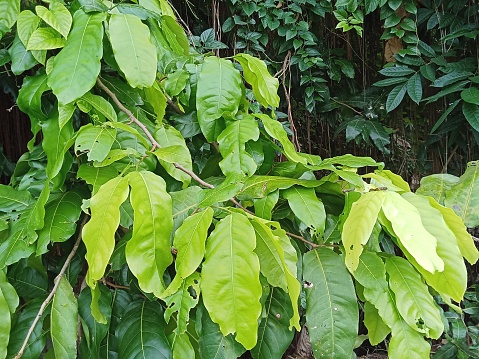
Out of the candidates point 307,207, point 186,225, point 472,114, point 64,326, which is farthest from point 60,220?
point 472,114

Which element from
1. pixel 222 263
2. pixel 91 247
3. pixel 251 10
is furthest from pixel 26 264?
pixel 251 10

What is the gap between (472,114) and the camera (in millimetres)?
1548

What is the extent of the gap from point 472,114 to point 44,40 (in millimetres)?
1423

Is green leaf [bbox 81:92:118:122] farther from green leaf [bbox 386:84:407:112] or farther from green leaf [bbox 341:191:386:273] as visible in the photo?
green leaf [bbox 386:84:407:112]

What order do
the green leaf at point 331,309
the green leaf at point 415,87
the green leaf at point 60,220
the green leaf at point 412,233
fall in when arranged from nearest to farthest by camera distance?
the green leaf at point 412,233 < the green leaf at point 331,309 < the green leaf at point 60,220 < the green leaf at point 415,87

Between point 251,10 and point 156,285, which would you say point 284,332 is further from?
→ point 251,10

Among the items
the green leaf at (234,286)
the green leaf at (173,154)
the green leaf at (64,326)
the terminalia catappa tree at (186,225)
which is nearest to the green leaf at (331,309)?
the terminalia catappa tree at (186,225)

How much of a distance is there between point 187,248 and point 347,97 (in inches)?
65.8

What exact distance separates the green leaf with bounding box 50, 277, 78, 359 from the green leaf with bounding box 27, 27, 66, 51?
0.37 meters

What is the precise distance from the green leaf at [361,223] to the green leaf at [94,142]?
32cm

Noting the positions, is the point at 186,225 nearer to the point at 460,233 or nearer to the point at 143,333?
the point at 143,333

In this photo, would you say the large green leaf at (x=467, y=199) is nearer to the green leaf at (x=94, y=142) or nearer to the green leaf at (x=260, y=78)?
the green leaf at (x=260, y=78)

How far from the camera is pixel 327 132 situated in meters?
2.10

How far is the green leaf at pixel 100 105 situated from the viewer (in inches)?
25.5
